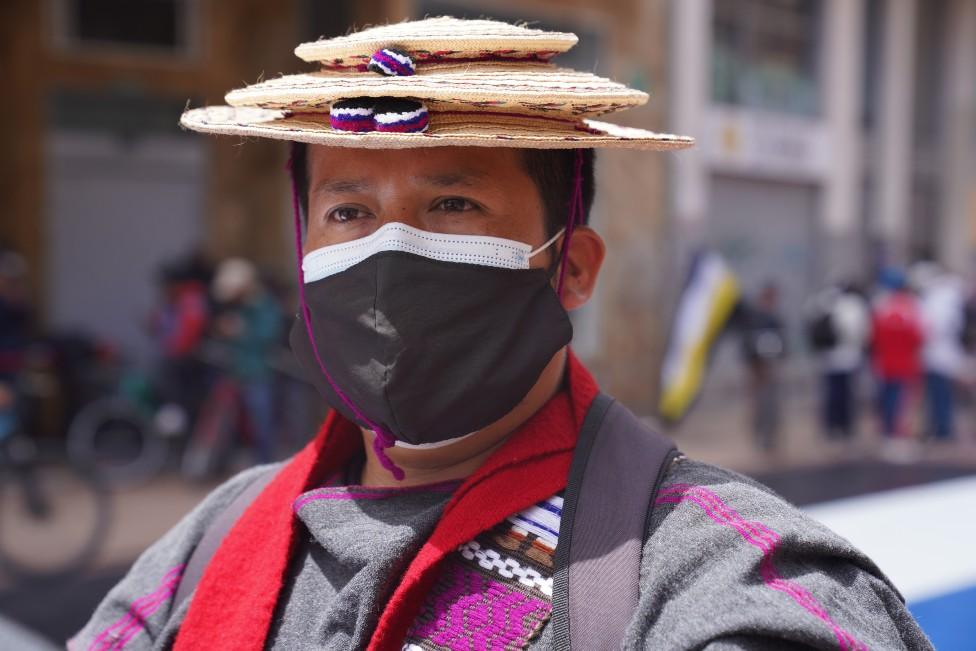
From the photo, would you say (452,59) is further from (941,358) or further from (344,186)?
(941,358)

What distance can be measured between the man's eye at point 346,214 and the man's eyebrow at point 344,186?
0.03 metres

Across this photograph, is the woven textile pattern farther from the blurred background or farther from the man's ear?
the blurred background

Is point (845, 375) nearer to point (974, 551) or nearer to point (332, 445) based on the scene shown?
point (974, 551)

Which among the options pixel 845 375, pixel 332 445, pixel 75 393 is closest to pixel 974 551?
pixel 332 445

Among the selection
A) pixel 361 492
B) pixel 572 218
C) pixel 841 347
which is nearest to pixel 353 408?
pixel 361 492

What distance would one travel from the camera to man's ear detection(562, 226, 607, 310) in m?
1.68

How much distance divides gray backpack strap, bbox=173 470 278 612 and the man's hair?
19.1 inches

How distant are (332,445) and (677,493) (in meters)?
0.65

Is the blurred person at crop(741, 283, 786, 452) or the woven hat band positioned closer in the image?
the woven hat band

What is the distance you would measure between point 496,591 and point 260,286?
762cm

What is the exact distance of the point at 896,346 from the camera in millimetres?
10500

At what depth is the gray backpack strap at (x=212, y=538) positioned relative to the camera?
1.62 metres

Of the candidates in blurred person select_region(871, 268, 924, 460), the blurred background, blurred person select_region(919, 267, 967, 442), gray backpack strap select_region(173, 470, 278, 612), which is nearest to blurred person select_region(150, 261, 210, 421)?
the blurred background

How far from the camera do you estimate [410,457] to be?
1575 millimetres
